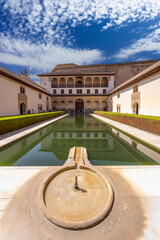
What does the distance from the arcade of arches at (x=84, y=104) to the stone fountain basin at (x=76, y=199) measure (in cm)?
2965

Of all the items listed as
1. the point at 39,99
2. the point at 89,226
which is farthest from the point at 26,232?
the point at 39,99

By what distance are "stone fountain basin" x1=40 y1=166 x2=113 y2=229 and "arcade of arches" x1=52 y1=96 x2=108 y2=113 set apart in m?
29.7

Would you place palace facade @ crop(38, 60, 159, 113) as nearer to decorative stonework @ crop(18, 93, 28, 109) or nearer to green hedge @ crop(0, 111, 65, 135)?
decorative stonework @ crop(18, 93, 28, 109)

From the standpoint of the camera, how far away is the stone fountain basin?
158 centimetres

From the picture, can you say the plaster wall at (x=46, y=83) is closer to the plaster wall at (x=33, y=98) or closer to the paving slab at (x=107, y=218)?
the plaster wall at (x=33, y=98)

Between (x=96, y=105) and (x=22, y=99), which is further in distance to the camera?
(x=96, y=105)

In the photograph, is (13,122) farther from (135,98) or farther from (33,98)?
(135,98)

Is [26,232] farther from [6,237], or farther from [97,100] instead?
[97,100]

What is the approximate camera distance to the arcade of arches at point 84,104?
32.0 metres

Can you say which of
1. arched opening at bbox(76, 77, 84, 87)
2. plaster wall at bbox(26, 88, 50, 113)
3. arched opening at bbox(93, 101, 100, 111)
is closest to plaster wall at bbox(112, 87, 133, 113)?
arched opening at bbox(93, 101, 100, 111)

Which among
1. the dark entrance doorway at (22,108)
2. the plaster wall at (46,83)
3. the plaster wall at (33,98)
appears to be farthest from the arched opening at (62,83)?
the dark entrance doorway at (22,108)

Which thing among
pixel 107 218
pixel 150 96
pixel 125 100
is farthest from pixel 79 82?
pixel 107 218

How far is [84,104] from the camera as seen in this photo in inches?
1275

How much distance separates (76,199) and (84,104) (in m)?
31.0
